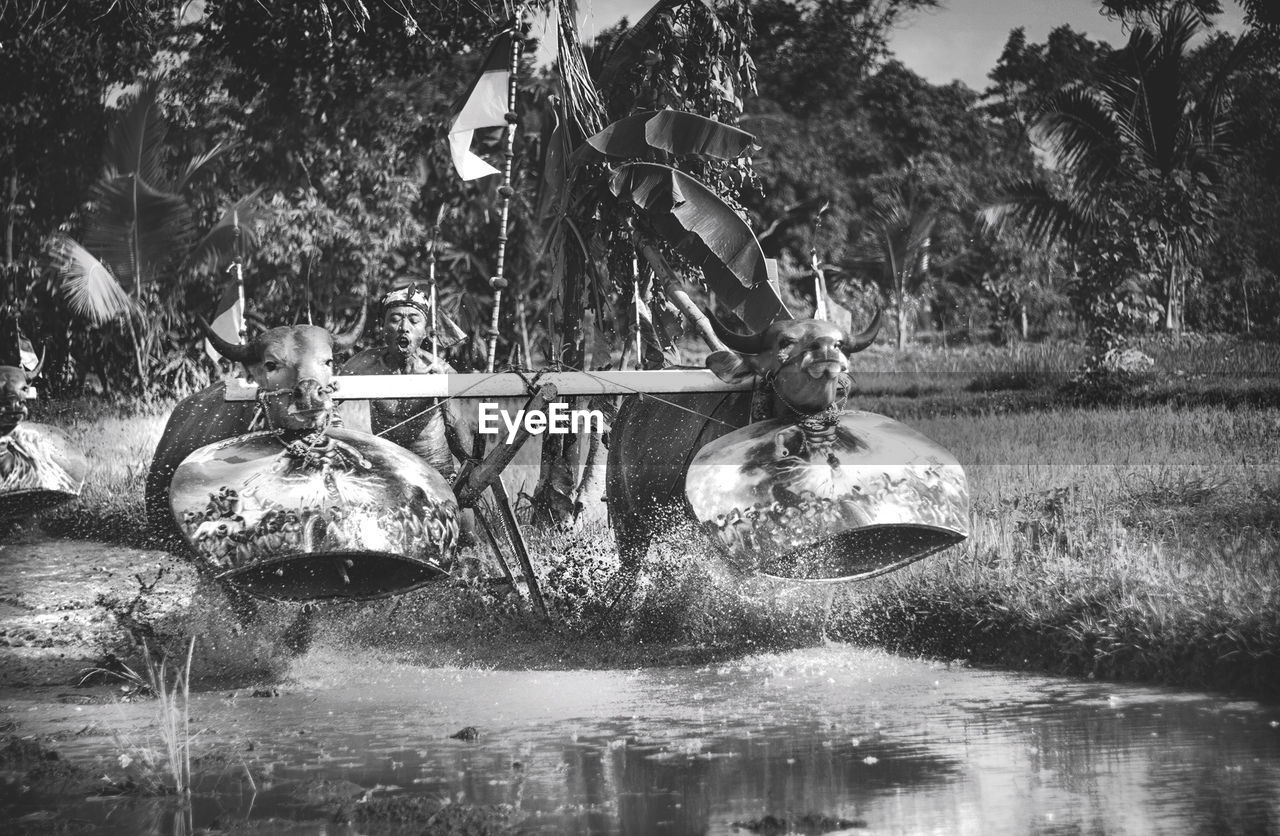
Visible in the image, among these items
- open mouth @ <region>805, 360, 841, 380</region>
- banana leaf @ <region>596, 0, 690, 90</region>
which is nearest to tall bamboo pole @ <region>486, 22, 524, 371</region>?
banana leaf @ <region>596, 0, 690, 90</region>

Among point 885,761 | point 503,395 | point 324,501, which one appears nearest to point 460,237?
point 503,395

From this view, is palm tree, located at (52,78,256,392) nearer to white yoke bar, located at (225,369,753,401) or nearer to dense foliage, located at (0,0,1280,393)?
dense foliage, located at (0,0,1280,393)

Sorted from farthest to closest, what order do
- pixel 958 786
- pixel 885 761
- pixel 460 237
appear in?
pixel 460 237, pixel 885 761, pixel 958 786

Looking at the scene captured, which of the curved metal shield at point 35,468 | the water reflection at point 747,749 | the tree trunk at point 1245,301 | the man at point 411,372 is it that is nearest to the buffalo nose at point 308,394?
the water reflection at point 747,749

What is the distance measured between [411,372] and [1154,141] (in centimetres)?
352

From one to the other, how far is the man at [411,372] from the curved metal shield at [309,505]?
159 cm

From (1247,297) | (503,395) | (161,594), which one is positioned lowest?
(161,594)

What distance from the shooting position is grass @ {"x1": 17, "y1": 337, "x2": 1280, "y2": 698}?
17.7ft

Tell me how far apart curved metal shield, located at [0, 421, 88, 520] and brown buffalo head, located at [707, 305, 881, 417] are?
3.25 m

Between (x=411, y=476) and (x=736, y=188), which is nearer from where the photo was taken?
(x=411, y=476)

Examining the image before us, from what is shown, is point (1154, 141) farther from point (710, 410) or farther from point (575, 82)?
point (575, 82)

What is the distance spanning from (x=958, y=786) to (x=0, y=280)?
6.30 metres

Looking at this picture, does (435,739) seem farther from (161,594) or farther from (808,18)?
(808,18)

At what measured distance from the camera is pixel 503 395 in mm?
5863
